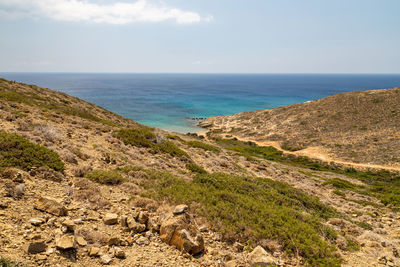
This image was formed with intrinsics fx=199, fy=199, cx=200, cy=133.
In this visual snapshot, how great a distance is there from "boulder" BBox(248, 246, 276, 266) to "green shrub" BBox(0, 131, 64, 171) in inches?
332

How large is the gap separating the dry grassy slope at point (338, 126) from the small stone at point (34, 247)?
46128mm

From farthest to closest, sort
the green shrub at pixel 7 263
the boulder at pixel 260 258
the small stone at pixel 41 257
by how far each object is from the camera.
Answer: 1. the boulder at pixel 260 258
2. the small stone at pixel 41 257
3. the green shrub at pixel 7 263

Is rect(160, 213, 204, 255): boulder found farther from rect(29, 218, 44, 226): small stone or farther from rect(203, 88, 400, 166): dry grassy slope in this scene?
rect(203, 88, 400, 166): dry grassy slope

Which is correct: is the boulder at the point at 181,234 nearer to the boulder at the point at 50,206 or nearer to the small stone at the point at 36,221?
the boulder at the point at 50,206

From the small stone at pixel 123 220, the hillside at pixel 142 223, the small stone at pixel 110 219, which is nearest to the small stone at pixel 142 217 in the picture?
the hillside at pixel 142 223

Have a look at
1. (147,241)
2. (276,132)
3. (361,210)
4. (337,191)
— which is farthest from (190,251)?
A: (276,132)

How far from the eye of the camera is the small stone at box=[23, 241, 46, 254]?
4348 mm

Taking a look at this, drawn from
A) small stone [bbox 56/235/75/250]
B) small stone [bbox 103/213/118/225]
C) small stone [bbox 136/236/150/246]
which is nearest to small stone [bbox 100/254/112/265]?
small stone [bbox 56/235/75/250]

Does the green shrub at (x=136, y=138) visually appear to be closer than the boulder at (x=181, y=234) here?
No

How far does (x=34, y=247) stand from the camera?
440 cm

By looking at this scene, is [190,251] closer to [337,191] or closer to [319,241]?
[319,241]

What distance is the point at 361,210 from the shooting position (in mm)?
14109

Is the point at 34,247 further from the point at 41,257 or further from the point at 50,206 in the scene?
the point at 50,206

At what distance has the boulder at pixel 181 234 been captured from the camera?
18.7 ft
